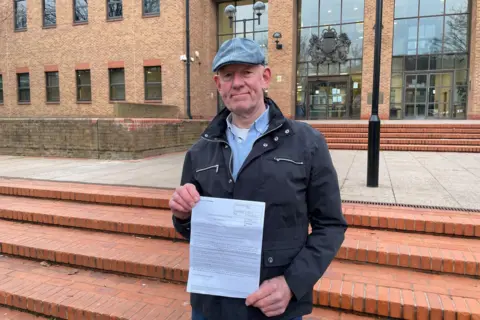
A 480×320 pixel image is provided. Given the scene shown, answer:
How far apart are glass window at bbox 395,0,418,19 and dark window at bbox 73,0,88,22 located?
1736 cm

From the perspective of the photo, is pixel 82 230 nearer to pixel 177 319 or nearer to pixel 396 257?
pixel 177 319

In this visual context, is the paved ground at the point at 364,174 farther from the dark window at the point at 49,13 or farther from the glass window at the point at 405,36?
the dark window at the point at 49,13

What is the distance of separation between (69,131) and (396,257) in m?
8.83

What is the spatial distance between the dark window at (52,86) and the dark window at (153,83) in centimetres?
601

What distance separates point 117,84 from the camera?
66.6 ft

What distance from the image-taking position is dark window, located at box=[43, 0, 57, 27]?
21188 millimetres

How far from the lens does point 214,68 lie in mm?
1578

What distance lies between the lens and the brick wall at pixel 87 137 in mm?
9156

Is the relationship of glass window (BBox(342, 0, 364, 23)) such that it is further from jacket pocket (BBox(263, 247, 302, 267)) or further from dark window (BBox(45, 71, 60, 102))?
jacket pocket (BBox(263, 247, 302, 267))

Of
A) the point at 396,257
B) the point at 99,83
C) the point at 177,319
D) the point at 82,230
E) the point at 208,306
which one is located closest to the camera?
the point at 208,306

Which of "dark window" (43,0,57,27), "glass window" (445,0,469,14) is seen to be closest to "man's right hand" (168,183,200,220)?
"glass window" (445,0,469,14)

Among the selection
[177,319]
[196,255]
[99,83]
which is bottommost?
[177,319]

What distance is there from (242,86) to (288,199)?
21.1 inches

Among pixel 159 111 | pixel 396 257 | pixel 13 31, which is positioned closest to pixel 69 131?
pixel 159 111
